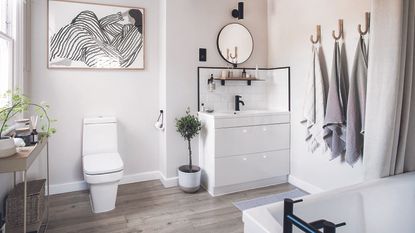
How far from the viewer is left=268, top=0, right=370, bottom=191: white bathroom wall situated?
2514 millimetres

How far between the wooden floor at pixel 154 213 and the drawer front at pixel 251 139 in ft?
1.61

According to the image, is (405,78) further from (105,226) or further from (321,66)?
(105,226)

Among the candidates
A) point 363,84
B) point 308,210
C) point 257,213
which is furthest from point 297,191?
point 257,213

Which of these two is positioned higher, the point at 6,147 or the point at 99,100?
the point at 99,100

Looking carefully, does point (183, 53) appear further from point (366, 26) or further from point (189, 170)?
point (366, 26)

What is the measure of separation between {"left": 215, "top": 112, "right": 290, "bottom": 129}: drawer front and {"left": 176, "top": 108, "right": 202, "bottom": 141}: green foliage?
0.27 m

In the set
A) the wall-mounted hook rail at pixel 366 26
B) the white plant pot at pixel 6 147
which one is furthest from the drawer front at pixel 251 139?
the white plant pot at pixel 6 147

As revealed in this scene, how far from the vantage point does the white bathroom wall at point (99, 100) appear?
284cm

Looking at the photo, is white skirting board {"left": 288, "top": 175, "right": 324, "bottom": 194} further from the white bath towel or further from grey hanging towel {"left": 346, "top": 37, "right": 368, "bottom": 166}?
grey hanging towel {"left": 346, "top": 37, "right": 368, "bottom": 166}

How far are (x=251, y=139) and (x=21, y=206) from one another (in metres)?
2.23

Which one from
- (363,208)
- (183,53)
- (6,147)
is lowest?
(363,208)

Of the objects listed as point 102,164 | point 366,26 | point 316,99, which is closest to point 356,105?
point 316,99

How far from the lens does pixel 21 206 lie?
2.06 metres

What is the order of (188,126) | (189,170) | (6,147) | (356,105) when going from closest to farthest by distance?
(6,147) < (356,105) < (188,126) < (189,170)
